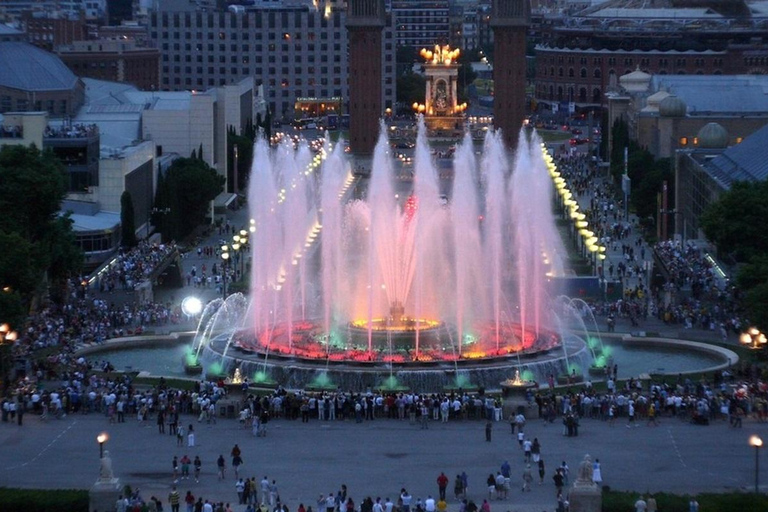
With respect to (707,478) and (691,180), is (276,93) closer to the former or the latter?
(691,180)

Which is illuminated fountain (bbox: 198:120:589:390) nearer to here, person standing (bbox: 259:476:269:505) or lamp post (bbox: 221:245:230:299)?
lamp post (bbox: 221:245:230:299)

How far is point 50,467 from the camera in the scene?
4156 centimetres

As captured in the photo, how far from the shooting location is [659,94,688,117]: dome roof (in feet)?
340

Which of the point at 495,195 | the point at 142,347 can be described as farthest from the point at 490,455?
the point at 495,195

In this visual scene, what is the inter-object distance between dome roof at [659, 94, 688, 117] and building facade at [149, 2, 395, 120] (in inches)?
3651

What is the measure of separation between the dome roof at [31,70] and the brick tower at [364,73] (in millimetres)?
45234

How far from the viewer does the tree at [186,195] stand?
85625 millimetres

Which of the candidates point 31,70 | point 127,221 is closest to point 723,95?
point 31,70

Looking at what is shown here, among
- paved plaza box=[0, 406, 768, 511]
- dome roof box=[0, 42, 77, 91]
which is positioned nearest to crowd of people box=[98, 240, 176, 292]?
paved plaza box=[0, 406, 768, 511]

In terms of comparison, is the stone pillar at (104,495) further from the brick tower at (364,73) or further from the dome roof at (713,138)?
the brick tower at (364,73)

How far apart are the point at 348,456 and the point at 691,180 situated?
153ft

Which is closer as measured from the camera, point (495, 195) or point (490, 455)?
point (490, 455)

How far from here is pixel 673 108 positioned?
10375cm

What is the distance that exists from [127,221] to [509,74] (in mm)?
78127
